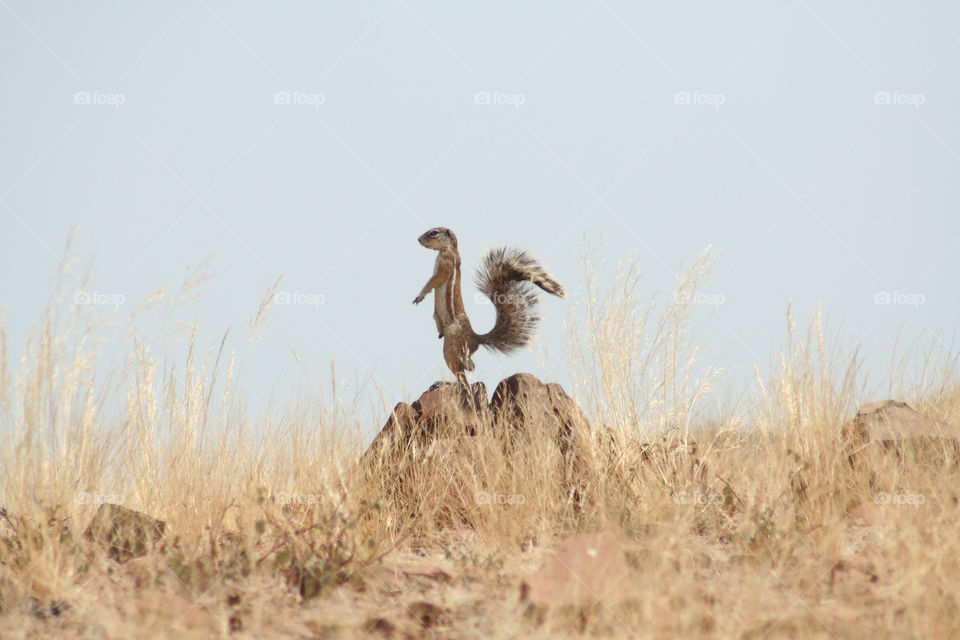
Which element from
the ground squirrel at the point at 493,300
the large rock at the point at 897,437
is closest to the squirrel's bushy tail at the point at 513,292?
the ground squirrel at the point at 493,300

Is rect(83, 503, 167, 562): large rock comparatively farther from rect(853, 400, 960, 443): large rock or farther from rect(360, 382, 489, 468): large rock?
rect(853, 400, 960, 443): large rock

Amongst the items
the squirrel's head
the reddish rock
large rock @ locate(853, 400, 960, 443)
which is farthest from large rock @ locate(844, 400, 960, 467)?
the squirrel's head

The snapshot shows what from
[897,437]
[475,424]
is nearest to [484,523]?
[475,424]

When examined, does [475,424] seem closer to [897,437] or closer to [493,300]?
[493,300]

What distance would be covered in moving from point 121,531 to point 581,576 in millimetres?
2883

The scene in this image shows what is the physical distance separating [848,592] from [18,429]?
4.64 meters

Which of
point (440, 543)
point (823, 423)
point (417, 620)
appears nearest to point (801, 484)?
point (823, 423)

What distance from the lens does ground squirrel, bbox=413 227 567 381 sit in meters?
7.15

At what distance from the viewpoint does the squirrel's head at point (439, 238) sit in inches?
293

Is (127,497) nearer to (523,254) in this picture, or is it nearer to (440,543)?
(440,543)

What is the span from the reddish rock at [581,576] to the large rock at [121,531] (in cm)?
254

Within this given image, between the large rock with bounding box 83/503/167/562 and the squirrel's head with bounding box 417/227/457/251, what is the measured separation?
3.26 meters

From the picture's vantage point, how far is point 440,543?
5.82m

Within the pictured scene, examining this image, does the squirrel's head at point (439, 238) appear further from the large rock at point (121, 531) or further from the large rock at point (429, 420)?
the large rock at point (121, 531)
